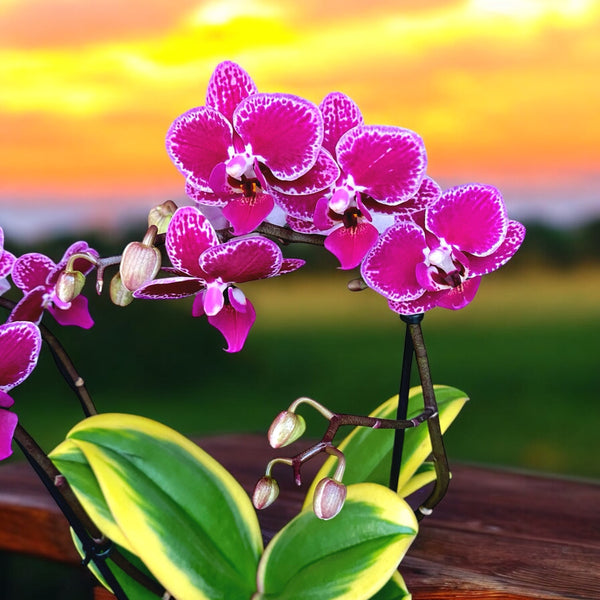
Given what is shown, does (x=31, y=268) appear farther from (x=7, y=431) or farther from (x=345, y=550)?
(x=345, y=550)

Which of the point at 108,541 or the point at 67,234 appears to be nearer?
the point at 108,541

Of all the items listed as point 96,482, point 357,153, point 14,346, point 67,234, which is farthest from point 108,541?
point 67,234

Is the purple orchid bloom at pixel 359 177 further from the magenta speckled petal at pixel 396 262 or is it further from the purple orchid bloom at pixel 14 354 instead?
the purple orchid bloom at pixel 14 354

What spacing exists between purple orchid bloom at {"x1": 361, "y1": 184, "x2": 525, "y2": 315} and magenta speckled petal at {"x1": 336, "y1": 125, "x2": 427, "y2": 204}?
0.03 meters

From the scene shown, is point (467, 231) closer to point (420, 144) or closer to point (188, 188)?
point (420, 144)

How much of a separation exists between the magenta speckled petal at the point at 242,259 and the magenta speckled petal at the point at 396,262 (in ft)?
0.18

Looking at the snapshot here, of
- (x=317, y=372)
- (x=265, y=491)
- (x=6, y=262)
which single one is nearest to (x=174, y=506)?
(x=265, y=491)

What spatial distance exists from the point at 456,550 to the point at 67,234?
2.20 m

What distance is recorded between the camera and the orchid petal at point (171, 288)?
19.1 inches

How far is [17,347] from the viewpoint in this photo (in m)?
0.49

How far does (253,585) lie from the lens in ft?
1.76

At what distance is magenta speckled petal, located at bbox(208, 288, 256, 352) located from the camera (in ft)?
1.68

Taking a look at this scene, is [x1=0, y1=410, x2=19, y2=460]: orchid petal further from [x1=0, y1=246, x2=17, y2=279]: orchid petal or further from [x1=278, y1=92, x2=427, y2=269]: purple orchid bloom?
[x1=278, y1=92, x2=427, y2=269]: purple orchid bloom

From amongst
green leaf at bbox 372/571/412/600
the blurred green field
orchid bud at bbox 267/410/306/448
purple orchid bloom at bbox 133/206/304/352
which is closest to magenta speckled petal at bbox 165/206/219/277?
purple orchid bloom at bbox 133/206/304/352
